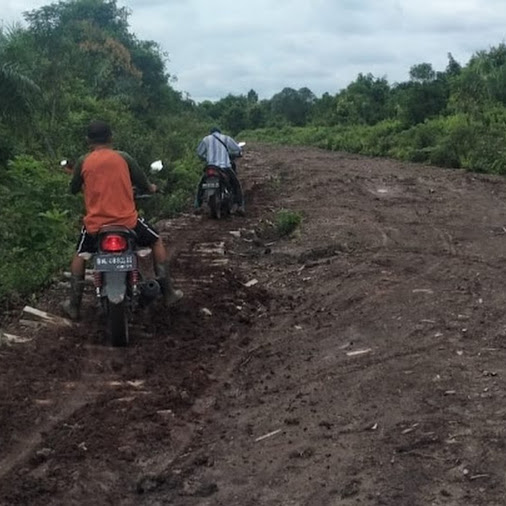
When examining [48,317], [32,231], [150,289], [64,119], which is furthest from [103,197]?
[64,119]

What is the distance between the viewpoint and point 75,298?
7.89 m

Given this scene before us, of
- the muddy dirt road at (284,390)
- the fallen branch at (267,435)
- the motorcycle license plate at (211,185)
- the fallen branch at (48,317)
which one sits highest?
the motorcycle license plate at (211,185)

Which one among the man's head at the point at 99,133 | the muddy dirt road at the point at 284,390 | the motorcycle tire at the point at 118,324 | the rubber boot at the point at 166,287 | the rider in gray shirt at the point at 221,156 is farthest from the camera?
the rider in gray shirt at the point at 221,156

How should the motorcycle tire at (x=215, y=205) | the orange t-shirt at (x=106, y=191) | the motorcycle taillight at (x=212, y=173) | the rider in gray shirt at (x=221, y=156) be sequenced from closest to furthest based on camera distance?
the orange t-shirt at (x=106, y=191) → the motorcycle tire at (x=215, y=205) → the motorcycle taillight at (x=212, y=173) → the rider in gray shirt at (x=221, y=156)

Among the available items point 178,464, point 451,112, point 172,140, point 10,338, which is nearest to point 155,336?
point 10,338

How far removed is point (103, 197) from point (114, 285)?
787 mm

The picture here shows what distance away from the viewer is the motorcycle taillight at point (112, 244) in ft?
23.9

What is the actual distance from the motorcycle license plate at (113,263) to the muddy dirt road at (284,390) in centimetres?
64

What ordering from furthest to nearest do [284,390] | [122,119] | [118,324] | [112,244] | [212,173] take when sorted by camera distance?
[122,119], [212,173], [112,244], [118,324], [284,390]

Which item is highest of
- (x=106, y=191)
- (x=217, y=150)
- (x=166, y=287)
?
(x=217, y=150)

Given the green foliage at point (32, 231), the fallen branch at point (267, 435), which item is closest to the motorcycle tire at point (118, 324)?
the green foliage at point (32, 231)

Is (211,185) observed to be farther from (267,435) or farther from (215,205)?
(267,435)

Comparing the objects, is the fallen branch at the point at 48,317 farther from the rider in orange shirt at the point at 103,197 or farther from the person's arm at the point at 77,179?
the person's arm at the point at 77,179

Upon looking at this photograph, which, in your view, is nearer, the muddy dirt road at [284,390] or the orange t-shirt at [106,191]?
the muddy dirt road at [284,390]
